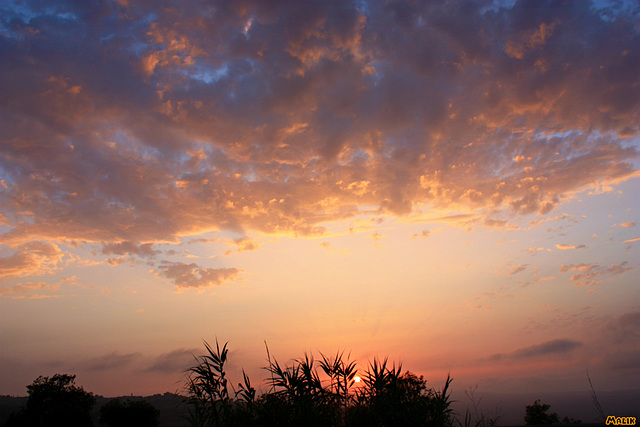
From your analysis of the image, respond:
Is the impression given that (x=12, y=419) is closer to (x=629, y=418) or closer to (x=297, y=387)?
(x=297, y=387)

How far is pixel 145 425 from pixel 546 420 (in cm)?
4880

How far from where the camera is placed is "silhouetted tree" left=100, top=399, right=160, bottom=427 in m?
49.7

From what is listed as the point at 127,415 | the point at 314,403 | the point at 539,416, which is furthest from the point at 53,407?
the point at 539,416

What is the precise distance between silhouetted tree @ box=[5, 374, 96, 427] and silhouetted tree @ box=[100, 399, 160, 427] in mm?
3625

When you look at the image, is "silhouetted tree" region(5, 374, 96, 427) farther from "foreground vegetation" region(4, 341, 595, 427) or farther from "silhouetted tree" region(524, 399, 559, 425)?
"silhouetted tree" region(524, 399, 559, 425)

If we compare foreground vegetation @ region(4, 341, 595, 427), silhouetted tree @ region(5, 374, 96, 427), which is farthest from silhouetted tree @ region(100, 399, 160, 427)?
foreground vegetation @ region(4, 341, 595, 427)

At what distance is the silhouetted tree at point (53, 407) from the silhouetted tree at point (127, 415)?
362cm

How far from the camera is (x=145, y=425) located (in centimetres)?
5009

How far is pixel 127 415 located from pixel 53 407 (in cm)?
877

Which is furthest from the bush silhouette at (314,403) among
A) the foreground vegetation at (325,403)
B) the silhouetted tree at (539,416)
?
the silhouetted tree at (539,416)

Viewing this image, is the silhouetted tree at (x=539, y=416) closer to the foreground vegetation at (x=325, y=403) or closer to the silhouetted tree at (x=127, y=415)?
the foreground vegetation at (x=325, y=403)

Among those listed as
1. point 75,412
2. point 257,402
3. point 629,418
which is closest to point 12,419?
point 75,412

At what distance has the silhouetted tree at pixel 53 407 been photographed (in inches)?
1730

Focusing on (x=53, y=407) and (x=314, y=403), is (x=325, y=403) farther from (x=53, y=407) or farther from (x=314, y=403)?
(x=53, y=407)
